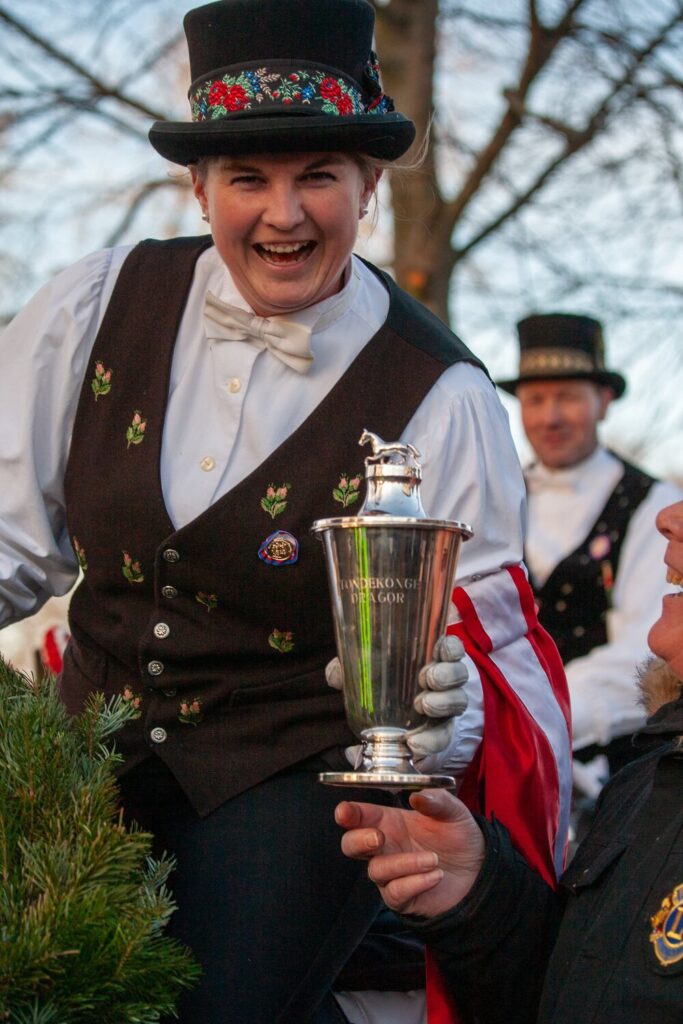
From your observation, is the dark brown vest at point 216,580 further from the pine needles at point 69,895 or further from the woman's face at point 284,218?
the pine needles at point 69,895

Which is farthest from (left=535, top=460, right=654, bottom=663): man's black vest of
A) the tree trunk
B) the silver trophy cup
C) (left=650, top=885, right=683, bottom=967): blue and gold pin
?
the silver trophy cup

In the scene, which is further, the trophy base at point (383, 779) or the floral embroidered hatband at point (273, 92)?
the floral embroidered hatband at point (273, 92)

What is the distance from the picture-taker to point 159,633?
2709mm

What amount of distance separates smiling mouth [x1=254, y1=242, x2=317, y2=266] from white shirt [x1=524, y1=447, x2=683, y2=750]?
2561mm

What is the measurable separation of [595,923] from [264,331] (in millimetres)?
1148

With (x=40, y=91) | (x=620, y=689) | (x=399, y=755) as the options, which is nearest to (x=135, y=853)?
(x=399, y=755)

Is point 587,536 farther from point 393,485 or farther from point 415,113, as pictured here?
point 393,485

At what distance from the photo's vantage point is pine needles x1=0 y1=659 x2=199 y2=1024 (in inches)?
79.0

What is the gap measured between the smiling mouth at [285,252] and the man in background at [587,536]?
109 inches

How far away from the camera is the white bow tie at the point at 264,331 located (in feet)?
9.27

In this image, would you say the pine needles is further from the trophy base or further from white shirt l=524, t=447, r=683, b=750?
white shirt l=524, t=447, r=683, b=750

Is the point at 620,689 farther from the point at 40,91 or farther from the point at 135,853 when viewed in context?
the point at 40,91

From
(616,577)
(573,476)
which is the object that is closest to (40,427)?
(616,577)

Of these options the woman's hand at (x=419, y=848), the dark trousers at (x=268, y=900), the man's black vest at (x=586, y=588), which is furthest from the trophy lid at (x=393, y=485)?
the man's black vest at (x=586, y=588)
